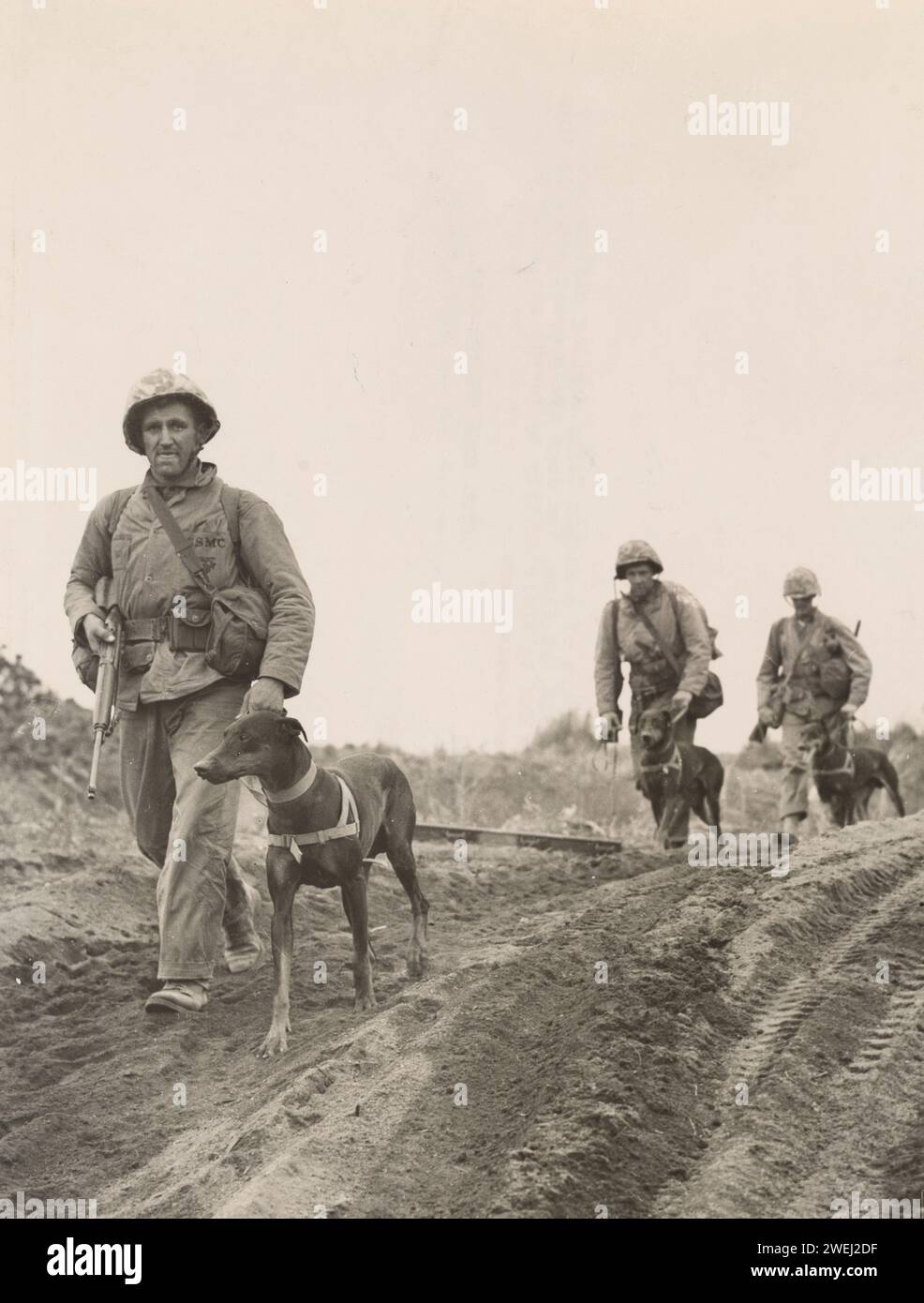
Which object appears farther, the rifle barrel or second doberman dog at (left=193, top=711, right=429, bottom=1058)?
the rifle barrel

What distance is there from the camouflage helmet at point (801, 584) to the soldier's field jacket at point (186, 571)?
624 cm

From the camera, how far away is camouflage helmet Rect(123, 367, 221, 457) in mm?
7996

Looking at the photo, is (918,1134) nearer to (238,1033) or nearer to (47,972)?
(238,1033)

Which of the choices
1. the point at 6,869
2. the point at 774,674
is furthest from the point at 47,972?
the point at 774,674

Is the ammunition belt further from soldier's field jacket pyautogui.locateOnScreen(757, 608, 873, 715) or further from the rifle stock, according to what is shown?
soldier's field jacket pyautogui.locateOnScreen(757, 608, 873, 715)

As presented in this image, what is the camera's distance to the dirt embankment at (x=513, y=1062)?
565 cm

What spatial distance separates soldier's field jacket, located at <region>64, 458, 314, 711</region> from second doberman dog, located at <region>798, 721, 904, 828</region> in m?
6.41

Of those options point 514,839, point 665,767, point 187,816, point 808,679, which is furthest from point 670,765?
point 187,816

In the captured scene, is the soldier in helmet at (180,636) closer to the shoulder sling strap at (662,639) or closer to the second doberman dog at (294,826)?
the second doberman dog at (294,826)

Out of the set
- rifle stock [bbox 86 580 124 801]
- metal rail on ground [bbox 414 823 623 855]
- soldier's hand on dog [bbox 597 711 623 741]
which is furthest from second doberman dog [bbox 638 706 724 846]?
rifle stock [bbox 86 580 124 801]

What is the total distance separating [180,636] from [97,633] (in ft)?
1.38

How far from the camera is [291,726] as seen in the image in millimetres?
7227

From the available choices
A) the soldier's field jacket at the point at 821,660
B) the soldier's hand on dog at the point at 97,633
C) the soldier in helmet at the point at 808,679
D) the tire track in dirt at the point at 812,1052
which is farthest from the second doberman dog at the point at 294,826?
the soldier's field jacket at the point at 821,660

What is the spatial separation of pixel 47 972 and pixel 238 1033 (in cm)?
160
